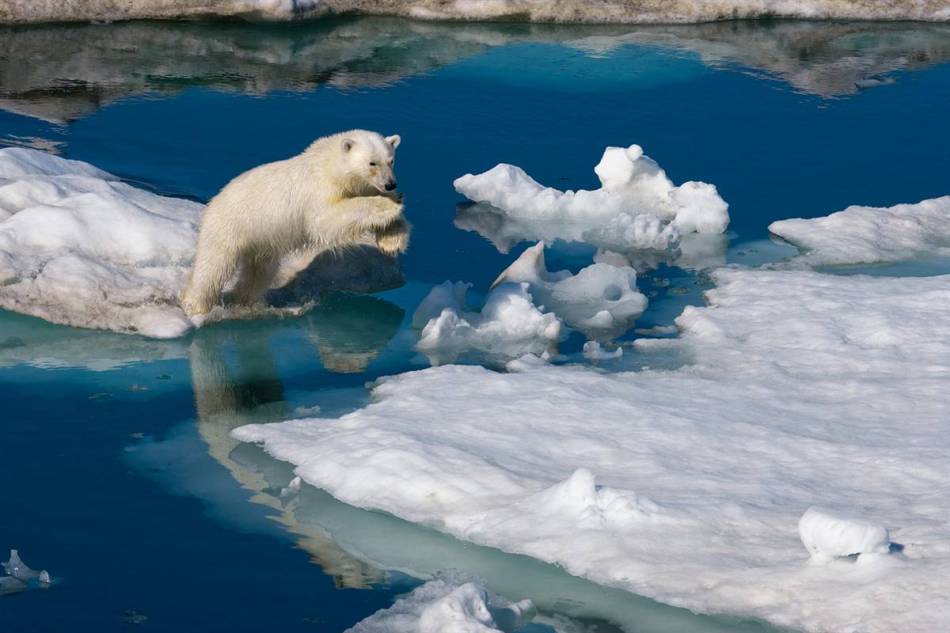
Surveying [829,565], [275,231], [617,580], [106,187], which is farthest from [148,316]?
[829,565]

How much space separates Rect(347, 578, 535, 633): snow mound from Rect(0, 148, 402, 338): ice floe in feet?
10.3

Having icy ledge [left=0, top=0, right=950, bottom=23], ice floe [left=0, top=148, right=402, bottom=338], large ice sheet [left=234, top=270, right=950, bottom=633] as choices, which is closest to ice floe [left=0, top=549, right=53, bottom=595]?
large ice sheet [left=234, top=270, right=950, bottom=633]

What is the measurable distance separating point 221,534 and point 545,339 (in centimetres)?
272

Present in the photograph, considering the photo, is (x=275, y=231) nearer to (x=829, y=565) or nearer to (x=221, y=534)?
(x=221, y=534)

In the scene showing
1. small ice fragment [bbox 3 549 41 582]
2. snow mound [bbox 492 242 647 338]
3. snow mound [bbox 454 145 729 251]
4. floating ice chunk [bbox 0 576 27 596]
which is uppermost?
snow mound [bbox 454 145 729 251]

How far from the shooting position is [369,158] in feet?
24.5

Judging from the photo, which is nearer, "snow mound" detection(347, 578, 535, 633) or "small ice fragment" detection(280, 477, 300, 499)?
"snow mound" detection(347, 578, 535, 633)

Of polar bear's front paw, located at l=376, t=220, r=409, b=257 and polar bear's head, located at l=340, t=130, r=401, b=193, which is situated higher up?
polar bear's head, located at l=340, t=130, r=401, b=193

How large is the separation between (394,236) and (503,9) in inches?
297

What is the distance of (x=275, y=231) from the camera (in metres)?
7.71

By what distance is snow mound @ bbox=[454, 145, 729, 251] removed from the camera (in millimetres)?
9344

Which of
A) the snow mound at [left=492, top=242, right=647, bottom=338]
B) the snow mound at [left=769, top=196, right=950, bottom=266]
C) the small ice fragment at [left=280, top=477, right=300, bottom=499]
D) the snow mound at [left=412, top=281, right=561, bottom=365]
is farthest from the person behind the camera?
the snow mound at [left=769, top=196, right=950, bottom=266]

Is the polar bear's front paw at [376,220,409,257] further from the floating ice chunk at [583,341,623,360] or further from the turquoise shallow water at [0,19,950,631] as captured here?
the floating ice chunk at [583,341,623,360]

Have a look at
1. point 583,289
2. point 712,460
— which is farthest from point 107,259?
point 712,460
